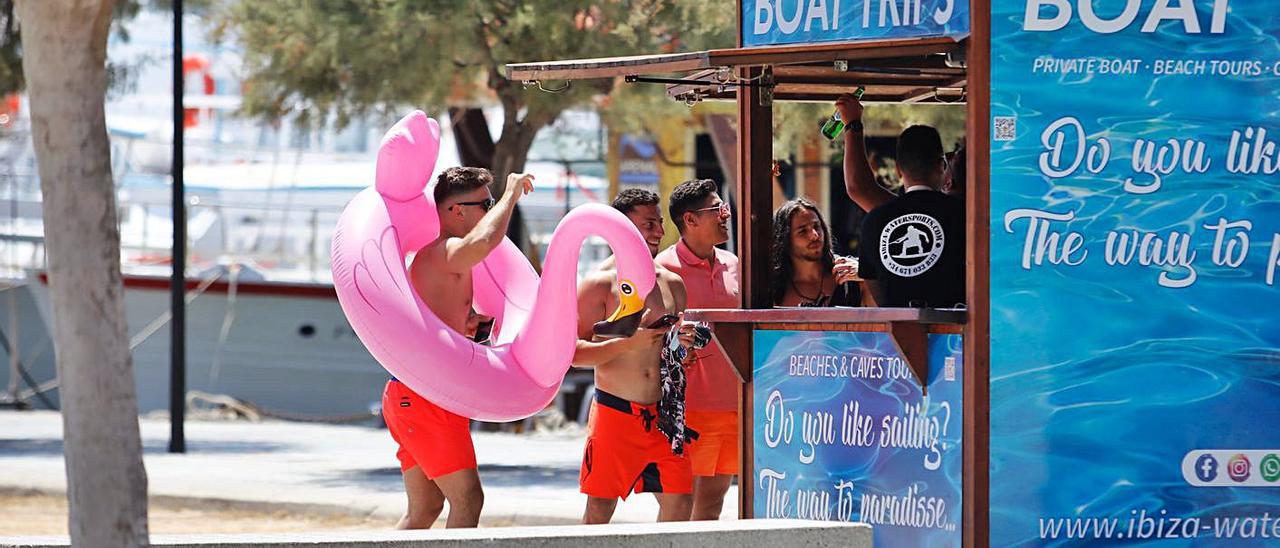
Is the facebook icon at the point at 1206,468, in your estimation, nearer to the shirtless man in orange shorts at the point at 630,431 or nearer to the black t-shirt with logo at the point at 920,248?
the black t-shirt with logo at the point at 920,248

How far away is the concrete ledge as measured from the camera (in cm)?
605

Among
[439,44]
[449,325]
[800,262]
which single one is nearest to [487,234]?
[449,325]

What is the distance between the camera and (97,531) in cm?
446

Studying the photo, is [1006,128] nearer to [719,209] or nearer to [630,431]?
[719,209]

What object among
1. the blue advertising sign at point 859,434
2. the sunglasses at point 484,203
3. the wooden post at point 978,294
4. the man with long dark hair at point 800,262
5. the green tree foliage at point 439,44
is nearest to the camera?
the wooden post at point 978,294

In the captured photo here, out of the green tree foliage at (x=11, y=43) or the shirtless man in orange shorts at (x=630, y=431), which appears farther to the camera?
the green tree foliage at (x=11, y=43)

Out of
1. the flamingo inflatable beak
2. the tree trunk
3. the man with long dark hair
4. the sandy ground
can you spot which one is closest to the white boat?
the sandy ground

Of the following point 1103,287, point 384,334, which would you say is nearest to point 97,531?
point 384,334

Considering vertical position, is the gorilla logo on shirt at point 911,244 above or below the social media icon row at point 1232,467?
above

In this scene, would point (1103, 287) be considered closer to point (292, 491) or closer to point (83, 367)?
point (83, 367)

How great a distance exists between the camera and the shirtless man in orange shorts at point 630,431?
7.58 meters

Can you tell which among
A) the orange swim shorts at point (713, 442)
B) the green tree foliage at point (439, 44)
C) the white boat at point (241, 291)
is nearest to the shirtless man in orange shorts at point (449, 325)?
the orange swim shorts at point (713, 442)

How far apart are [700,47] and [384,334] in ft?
22.5

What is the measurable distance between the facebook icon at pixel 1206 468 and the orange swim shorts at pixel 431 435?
2.85 metres
